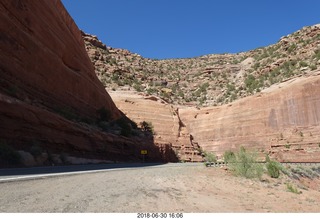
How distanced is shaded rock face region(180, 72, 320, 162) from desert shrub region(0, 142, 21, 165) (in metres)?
32.7

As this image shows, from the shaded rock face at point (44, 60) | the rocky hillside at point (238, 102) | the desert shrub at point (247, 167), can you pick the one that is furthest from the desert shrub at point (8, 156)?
the rocky hillside at point (238, 102)

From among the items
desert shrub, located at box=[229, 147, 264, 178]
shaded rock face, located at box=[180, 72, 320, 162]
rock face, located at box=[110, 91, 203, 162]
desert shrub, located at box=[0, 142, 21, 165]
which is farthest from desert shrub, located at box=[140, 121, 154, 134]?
desert shrub, located at box=[0, 142, 21, 165]

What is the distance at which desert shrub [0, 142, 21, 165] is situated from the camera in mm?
16375

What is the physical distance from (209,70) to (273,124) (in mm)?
50324

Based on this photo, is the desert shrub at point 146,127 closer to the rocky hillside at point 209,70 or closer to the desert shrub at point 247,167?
the rocky hillside at point 209,70

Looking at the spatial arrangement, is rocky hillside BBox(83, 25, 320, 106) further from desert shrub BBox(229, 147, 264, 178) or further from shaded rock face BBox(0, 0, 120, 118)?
desert shrub BBox(229, 147, 264, 178)

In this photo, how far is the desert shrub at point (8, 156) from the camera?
16375mm

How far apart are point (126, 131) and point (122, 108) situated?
16960 millimetres

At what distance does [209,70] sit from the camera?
93688 millimetres

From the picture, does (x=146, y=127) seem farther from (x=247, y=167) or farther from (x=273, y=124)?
(x=247, y=167)

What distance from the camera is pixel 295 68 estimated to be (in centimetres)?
5838

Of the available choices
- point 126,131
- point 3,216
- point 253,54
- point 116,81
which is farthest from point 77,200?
point 253,54

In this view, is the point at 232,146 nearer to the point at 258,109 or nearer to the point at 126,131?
the point at 258,109

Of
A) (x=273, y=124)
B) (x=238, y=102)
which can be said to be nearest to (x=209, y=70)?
(x=238, y=102)
